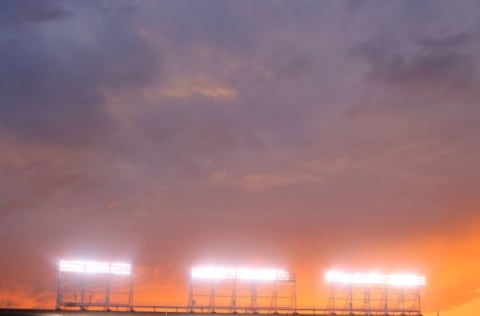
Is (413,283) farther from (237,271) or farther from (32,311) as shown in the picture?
(32,311)

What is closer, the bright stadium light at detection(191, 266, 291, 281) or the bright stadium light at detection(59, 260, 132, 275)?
the bright stadium light at detection(59, 260, 132, 275)

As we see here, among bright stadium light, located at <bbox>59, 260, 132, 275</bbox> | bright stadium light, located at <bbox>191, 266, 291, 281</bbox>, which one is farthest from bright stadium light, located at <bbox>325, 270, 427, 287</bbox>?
bright stadium light, located at <bbox>59, 260, 132, 275</bbox>

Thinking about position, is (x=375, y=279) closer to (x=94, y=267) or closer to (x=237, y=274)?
(x=237, y=274)

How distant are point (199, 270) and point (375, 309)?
3830cm

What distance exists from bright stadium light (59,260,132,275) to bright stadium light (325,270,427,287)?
1611 inches

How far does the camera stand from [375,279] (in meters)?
157

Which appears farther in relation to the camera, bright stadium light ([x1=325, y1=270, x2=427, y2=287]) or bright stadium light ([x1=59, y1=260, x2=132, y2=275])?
bright stadium light ([x1=325, y1=270, x2=427, y2=287])

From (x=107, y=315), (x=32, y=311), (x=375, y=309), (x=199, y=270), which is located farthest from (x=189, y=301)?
(x=375, y=309)

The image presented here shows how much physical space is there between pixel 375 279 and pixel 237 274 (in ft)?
98.7

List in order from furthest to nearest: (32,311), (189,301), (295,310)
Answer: (295,310), (189,301), (32,311)

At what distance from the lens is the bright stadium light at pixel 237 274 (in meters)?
142

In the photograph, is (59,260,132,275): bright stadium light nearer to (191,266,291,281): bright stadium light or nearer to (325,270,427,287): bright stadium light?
(191,266,291,281): bright stadium light

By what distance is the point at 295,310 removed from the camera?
500 ft

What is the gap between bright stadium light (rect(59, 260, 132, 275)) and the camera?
429 feet
